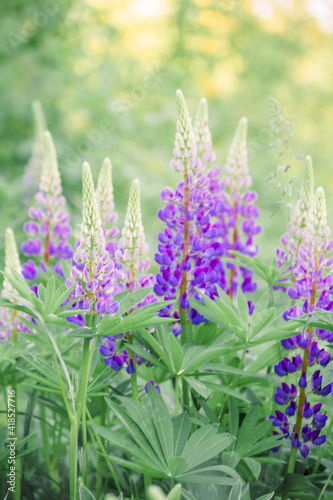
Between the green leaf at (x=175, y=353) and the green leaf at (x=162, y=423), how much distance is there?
0.22 feet

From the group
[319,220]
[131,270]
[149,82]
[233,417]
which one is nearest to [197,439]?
[233,417]

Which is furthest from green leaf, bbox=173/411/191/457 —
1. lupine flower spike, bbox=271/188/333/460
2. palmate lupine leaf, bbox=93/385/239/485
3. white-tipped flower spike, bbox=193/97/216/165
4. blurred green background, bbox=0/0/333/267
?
blurred green background, bbox=0/0/333/267

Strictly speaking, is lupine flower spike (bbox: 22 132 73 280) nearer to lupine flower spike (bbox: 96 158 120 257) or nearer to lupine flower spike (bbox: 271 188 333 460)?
lupine flower spike (bbox: 96 158 120 257)

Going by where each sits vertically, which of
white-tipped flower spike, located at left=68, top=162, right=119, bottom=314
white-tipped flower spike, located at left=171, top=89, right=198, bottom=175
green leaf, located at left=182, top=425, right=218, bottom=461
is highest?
white-tipped flower spike, located at left=171, top=89, right=198, bottom=175

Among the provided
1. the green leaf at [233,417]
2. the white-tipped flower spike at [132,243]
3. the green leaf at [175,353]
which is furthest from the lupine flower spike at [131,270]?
the green leaf at [233,417]

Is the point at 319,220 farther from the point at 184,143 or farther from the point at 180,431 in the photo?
the point at 180,431

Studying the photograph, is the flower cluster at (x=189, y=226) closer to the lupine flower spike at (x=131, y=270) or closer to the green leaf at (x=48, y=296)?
the lupine flower spike at (x=131, y=270)

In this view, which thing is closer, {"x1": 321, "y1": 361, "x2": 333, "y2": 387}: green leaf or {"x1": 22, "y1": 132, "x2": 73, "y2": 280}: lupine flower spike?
{"x1": 321, "y1": 361, "x2": 333, "y2": 387}: green leaf

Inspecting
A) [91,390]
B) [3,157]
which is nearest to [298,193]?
[91,390]

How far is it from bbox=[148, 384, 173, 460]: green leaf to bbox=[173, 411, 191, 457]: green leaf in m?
0.02

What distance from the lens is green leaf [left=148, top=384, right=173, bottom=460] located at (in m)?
0.96

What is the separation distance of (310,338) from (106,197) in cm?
56

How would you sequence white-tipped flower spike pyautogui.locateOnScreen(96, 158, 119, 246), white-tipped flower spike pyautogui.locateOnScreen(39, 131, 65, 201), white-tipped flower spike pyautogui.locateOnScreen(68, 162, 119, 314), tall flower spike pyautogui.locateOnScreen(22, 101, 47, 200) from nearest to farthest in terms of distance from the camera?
white-tipped flower spike pyautogui.locateOnScreen(68, 162, 119, 314)
white-tipped flower spike pyautogui.locateOnScreen(96, 158, 119, 246)
white-tipped flower spike pyautogui.locateOnScreen(39, 131, 65, 201)
tall flower spike pyautogui.locateOnScreen(22, 101, 47, 200)

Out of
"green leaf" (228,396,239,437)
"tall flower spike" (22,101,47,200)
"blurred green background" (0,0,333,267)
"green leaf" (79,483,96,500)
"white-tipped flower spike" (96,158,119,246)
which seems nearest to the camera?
"green leaf" (79,483,96,500)
